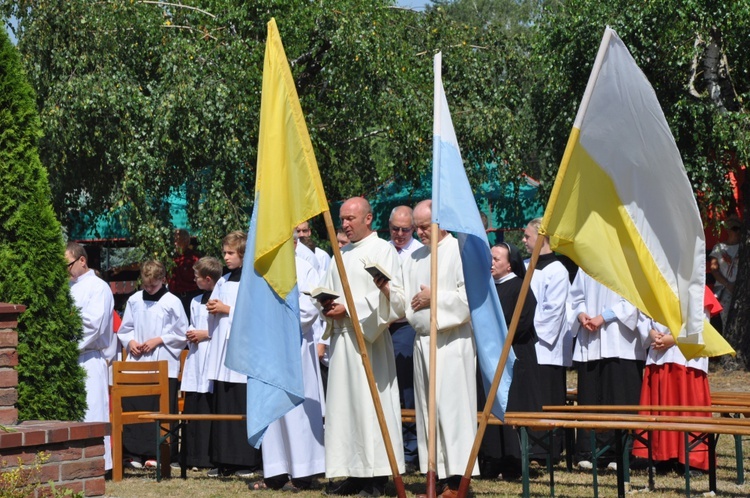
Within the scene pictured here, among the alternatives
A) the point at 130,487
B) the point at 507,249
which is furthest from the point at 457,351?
the point at 130,487

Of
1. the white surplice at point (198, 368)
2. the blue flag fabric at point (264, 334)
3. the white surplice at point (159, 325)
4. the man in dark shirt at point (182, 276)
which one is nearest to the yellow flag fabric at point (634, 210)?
the blue flag fabric at point (264, 334)

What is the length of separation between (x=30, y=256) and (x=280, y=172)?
1.74 meters

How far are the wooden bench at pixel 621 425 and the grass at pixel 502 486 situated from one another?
11.6 inches

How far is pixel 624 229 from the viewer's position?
6.28 metres

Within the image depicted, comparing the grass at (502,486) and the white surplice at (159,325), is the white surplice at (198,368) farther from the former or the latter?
the grass at (502,486)

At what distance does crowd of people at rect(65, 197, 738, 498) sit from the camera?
8.16 m

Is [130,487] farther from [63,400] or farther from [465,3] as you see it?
[465,3]

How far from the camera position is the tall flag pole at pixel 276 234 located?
21.2 ft

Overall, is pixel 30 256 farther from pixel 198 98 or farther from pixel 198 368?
pixel 198 98

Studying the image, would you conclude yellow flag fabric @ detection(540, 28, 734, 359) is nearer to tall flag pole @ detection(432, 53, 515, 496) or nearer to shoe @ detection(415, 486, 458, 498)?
tall flag pole @ detection(432, 53, 515, 496)

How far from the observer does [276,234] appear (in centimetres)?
645

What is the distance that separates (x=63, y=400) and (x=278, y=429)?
2.09m

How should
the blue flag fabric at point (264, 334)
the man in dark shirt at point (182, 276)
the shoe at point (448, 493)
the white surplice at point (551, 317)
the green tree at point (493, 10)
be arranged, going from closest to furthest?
the blue flag fabric at point (264, 334), the shoe at point (448, 493), the white surplice at point (551, 317), the man in dark shirt at point (182, 276), the green tree at point (493, 10)

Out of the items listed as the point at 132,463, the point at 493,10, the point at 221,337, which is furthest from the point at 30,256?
the point at 493,10
